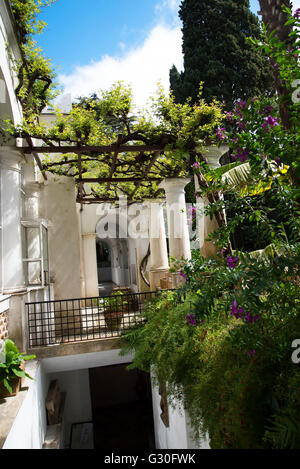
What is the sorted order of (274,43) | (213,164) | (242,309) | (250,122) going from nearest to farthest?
1. (274,43)
2. (242,309)
3. (250,122)
4. (213,164)

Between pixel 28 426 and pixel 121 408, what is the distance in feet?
26.2

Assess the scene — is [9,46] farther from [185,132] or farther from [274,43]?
[274,43]

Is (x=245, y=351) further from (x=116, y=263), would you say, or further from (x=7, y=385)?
(x=116, y=263)

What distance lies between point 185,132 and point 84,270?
8.71 metres

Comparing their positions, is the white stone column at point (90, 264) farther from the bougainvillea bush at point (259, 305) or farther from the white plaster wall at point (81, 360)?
the bougainvillea bush at point (259, 305)

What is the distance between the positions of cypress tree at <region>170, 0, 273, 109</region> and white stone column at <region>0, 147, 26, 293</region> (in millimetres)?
12053

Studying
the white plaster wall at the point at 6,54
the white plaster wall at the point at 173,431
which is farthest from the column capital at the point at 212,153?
the white plaster wall at the point at 173,431

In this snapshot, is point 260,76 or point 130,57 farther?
point 260,76

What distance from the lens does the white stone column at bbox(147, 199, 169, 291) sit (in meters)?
10.7

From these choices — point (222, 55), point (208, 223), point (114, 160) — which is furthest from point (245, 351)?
point (222, 55)

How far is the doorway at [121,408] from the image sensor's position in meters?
9.14

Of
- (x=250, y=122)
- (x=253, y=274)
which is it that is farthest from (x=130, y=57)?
(x=253, y=274)

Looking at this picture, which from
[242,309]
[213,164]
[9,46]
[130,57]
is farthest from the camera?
[130,57]

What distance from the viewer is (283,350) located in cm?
223
